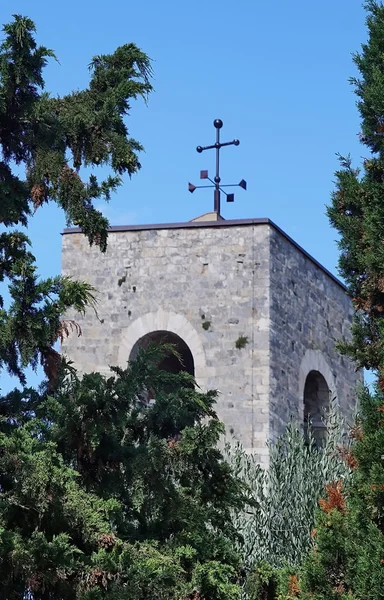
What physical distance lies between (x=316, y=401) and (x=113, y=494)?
11152 mm

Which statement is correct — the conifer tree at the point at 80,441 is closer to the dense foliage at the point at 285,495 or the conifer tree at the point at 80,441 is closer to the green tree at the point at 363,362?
the green tree at the point at 363,362

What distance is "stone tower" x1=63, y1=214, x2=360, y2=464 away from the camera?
20.4 metres

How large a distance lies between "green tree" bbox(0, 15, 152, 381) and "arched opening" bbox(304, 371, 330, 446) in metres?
10.9

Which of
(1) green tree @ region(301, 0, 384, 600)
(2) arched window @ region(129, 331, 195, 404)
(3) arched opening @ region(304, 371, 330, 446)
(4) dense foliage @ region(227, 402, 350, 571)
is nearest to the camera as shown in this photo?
(1) green tree @ region(301, 0, 384, 600)

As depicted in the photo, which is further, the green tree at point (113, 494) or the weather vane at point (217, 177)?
the weather vane at point (217, 177)

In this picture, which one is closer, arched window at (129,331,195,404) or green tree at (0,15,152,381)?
green tree at (0,15,152,381)

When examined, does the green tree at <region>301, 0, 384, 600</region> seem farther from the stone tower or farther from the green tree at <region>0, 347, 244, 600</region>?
the stone tower

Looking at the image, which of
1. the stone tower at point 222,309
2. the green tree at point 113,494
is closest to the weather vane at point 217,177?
the stone tower at point 222,309

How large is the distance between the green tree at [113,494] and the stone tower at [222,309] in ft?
22.6

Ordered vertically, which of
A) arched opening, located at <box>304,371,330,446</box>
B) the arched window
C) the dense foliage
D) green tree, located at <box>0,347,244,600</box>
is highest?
the arched window

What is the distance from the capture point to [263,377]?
20.3m

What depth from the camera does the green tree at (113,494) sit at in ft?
35.6

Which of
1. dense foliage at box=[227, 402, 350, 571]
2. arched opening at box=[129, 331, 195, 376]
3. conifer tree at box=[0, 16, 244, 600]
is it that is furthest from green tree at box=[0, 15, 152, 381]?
arched opening at box=[129, 331, 195, 376]

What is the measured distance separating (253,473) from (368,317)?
6992 mm
